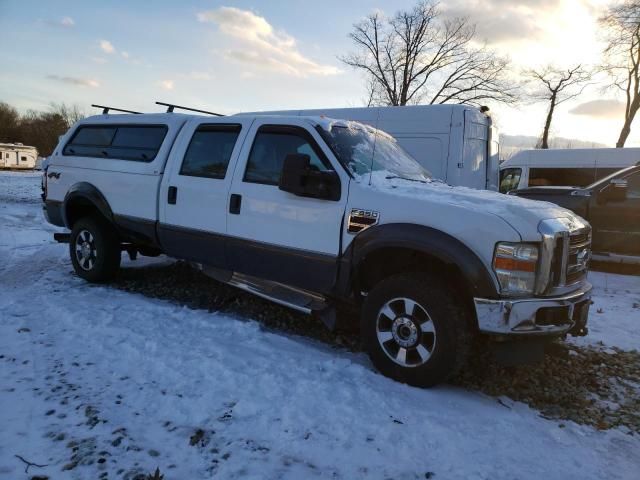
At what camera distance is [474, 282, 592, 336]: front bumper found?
3.13 meters

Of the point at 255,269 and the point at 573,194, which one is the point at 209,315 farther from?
the point at 573,194

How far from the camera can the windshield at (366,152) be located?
13.3ft

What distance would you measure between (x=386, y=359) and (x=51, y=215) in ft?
16.6

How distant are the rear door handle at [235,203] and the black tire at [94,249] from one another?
2.10 metres

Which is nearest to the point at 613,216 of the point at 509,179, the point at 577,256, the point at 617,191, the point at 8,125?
the point at 617,191

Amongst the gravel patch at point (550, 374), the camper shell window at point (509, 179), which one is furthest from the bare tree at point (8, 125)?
the gravel patch at point (550, 374)

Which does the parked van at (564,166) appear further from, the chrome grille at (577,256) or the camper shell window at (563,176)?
the chrome grille at (577,256)

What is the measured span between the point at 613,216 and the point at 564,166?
514 centimetres

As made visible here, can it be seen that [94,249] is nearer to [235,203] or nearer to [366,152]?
[235,203]

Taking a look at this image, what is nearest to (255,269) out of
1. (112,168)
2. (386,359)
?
(386,359)

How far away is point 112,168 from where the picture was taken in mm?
5582

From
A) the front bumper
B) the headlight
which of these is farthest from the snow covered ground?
the headlight

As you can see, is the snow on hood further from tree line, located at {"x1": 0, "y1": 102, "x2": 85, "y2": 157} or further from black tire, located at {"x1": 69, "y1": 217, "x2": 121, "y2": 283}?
tree line, located at {"x1": 0, "y1": 102, "x2": 85, "y2": 157}

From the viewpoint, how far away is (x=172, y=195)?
16.4 feet
